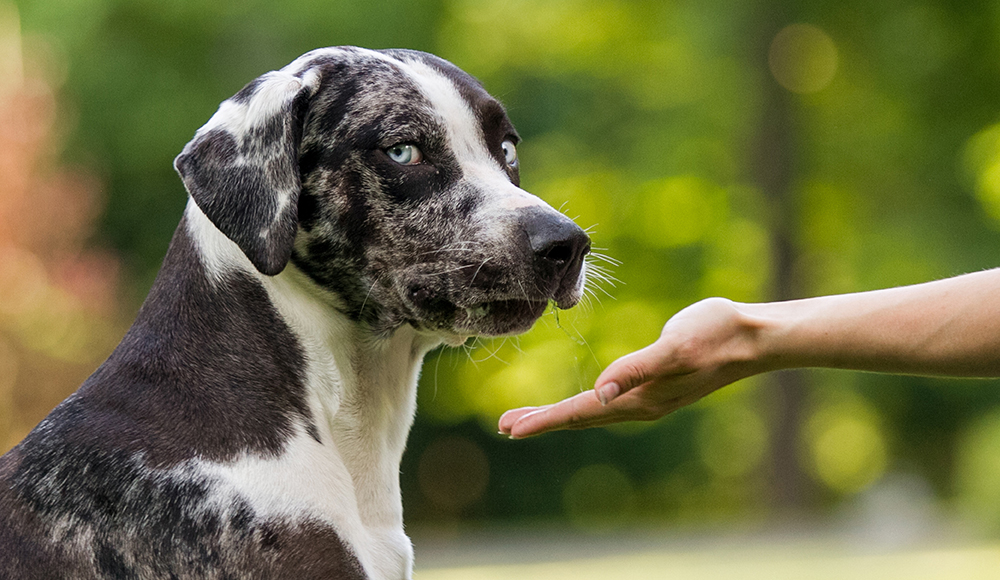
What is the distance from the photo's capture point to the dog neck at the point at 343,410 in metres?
2.75

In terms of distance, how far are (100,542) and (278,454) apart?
468 millimetres

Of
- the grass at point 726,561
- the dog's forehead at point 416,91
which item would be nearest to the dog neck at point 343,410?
the dog's forehead at point 416,91

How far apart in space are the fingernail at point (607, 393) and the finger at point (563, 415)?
16 cm

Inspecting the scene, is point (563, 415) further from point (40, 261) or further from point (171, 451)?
point (40, 261)

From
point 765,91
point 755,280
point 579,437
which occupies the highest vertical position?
point 765,91

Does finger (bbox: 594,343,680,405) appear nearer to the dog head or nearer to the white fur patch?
the dog head

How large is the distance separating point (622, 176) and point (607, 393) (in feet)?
45.5

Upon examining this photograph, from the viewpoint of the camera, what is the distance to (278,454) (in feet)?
8.89

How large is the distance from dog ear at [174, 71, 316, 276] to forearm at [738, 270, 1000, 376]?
134cm

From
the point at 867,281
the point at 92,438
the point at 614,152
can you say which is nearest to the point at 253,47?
the point at 614,152

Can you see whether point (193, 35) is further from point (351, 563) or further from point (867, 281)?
point (351, 563)

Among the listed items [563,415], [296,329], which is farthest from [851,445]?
[296,329]

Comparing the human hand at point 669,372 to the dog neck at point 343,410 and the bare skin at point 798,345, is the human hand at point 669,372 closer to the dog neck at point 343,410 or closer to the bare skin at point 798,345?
the bare skin at point 798,345

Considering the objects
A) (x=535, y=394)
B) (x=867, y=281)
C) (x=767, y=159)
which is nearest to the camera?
(x=535, y=394)
